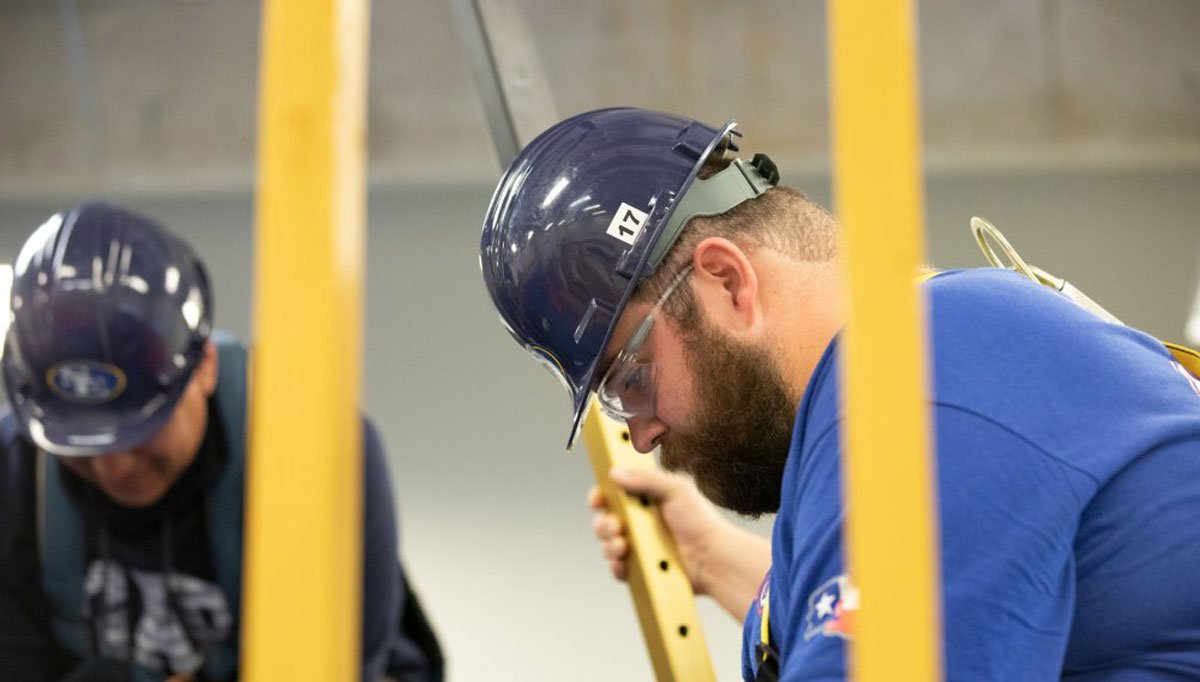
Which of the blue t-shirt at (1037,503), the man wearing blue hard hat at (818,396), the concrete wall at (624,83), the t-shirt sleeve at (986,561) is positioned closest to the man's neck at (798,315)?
the man wearing blue hard hat at (818,396)

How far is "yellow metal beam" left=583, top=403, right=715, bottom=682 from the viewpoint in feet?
6.81

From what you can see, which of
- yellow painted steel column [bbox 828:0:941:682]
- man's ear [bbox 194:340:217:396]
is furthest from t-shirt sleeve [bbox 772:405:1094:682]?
man's ear [bbox 194:340:217:396]

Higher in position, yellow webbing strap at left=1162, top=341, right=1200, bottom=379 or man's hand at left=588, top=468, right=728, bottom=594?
yellow webbing strap at left=1162, top=341, right=1200, bottom=379

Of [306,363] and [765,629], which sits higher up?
[306,363]

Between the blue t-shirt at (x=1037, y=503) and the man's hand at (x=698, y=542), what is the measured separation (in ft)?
2.90

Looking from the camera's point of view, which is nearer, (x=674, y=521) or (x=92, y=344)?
→ (x=674, y=521)

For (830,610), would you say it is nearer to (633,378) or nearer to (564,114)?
(633,378)

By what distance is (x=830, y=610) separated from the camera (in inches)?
42.1

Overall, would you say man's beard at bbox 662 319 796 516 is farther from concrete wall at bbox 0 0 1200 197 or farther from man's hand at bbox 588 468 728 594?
concrete wall at bbox 0 0 1200 197

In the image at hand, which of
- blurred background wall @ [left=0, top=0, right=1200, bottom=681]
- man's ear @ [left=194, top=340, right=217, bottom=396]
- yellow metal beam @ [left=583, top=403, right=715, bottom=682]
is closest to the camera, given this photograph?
yellow metal beam @ [left=583, top=403, right=715, bottom=682]

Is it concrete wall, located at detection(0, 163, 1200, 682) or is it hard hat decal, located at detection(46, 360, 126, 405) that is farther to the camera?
concrete wall, located at detection(0, 163, 1200, 682)

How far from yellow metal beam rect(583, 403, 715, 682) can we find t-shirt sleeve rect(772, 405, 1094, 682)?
96 centimetres

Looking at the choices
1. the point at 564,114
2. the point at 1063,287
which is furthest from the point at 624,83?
the point at 1063,287

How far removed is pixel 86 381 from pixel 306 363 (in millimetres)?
1861
